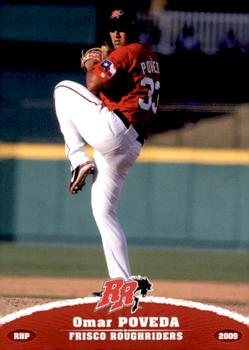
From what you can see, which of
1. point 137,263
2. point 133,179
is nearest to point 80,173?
point 137,263

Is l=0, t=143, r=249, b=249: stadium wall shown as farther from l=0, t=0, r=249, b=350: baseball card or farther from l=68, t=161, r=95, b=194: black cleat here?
l=68, t=161, r=95, b=194: black cleat

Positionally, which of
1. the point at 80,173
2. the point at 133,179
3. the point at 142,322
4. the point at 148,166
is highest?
the point at 148,166

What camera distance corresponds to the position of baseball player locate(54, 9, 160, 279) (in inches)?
164

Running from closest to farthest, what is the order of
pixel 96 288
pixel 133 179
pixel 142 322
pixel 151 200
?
1. pixel 142 322
2. pixel 96 288
3. pixel 133 179
4. pixel 151 200

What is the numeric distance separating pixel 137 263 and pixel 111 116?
18.7 ft

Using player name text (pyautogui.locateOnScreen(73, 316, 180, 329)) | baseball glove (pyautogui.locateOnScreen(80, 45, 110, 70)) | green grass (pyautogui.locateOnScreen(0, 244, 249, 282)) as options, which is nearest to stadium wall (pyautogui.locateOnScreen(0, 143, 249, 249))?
green grass (pyautogui.locateOnScreen(0, 244, 249, 282))

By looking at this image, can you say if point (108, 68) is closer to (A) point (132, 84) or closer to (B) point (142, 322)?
(A) point (132, 84)

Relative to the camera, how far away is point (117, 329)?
4027 millimetres

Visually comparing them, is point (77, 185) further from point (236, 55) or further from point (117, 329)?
point (236, 55)

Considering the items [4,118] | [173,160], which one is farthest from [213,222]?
[4,118]

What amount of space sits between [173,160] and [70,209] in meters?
1.24

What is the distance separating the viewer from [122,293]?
13.4ft

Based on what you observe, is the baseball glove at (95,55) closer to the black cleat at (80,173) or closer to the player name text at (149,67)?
the player name text at (149,67)

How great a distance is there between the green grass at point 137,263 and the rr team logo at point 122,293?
14.9 ft
